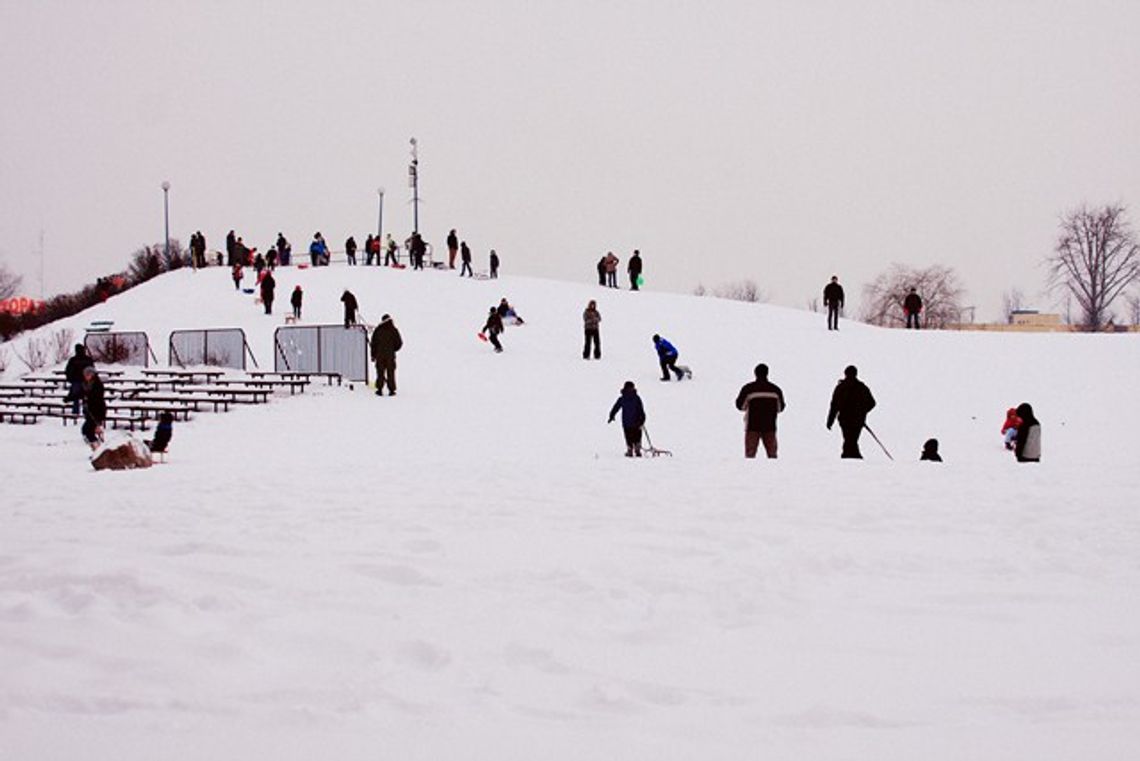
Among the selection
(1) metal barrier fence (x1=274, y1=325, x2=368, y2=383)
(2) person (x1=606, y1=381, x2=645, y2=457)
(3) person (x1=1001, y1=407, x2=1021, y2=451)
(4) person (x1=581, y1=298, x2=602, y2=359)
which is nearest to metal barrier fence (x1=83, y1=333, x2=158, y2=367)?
(1) metal barrier fence (x1=274, y1=325, x2=368, y2=383)

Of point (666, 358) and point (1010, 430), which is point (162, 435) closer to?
point (666, 358)

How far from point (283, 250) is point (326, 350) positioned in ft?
87.3

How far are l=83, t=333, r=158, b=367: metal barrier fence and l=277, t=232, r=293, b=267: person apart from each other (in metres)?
22.1

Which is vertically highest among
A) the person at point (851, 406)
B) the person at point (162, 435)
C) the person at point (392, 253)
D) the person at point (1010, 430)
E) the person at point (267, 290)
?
the person at point (392, 253)

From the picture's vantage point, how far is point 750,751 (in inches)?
166

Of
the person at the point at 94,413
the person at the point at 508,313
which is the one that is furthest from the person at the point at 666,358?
the person at the point at 94,413

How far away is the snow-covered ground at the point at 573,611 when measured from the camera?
174 inches

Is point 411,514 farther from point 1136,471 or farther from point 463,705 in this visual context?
point 1136,471

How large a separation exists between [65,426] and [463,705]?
1881cm

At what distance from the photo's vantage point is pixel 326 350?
85.5ft

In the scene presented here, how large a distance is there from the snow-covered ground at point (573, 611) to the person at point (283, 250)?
38.3m

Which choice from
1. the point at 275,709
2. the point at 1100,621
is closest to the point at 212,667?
the point at 275,709

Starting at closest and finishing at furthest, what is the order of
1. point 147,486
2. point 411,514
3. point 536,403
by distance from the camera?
point 411,514, point 147,486, point 536,403

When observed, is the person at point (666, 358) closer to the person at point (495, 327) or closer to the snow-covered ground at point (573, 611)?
the person at point (495, 327)
